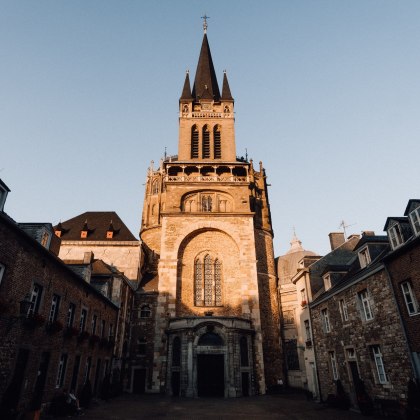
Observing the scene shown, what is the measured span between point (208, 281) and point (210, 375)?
7237mm

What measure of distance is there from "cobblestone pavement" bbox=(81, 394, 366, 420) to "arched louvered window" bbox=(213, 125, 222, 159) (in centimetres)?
2354

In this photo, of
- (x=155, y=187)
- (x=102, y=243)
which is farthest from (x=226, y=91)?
(x=102, y=243)

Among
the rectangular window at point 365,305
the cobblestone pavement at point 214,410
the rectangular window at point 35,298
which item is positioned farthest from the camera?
the rectangular window at point 365,305

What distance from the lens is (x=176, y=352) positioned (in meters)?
23.5

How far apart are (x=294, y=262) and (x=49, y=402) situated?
3031 cm

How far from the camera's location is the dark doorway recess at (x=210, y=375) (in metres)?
22.4

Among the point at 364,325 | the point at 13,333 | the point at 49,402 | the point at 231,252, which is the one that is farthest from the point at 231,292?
the point at 13,333

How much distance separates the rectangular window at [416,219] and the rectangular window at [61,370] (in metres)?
16.0

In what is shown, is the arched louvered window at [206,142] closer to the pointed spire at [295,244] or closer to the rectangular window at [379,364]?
the pointed spire at [295,244]

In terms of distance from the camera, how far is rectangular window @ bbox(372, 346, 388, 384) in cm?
1361

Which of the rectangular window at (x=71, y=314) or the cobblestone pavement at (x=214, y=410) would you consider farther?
the rectangular window at (x=71, y=314)

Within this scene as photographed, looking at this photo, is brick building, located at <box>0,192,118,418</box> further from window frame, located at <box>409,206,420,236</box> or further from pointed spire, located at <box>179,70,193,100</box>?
pointed spire, located at <box>179,70,193,100</box>

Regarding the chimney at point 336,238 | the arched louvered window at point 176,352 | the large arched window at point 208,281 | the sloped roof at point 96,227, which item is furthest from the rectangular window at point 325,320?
the sloped roof at point 96,227

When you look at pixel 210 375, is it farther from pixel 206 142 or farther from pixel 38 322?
pixel 206 142
